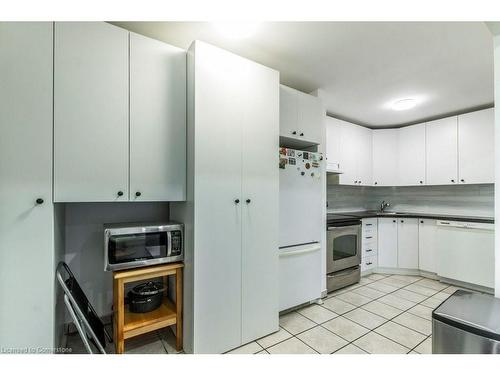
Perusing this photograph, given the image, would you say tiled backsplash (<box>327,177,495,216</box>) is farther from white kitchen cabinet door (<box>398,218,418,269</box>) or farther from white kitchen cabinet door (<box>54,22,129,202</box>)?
white kitchen cabinet door (<box>54,22,129,202</box>)

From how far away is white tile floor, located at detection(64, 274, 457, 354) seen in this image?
1849 millimetres

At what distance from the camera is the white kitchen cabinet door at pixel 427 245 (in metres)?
3.41

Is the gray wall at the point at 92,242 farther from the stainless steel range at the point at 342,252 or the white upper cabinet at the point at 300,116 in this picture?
the stainless steel range at the point at 342,252

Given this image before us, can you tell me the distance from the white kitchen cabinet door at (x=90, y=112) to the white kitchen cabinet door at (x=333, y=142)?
2.65m

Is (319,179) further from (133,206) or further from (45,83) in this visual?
(45,83)

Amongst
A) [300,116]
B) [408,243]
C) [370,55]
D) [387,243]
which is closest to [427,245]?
[408,243]

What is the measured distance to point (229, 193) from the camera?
5.98ft

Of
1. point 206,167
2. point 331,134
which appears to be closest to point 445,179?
point 331,134

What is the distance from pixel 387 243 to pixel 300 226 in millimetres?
2101

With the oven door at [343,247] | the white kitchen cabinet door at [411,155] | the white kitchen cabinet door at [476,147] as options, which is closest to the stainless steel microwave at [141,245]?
the oven door at [343,247]

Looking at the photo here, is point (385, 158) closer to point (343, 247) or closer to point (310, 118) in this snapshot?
point (343, 247)

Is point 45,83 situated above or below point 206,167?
above

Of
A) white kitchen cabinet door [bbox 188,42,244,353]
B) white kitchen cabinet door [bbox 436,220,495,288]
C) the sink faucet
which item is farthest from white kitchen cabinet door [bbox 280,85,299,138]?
the sink faucet
